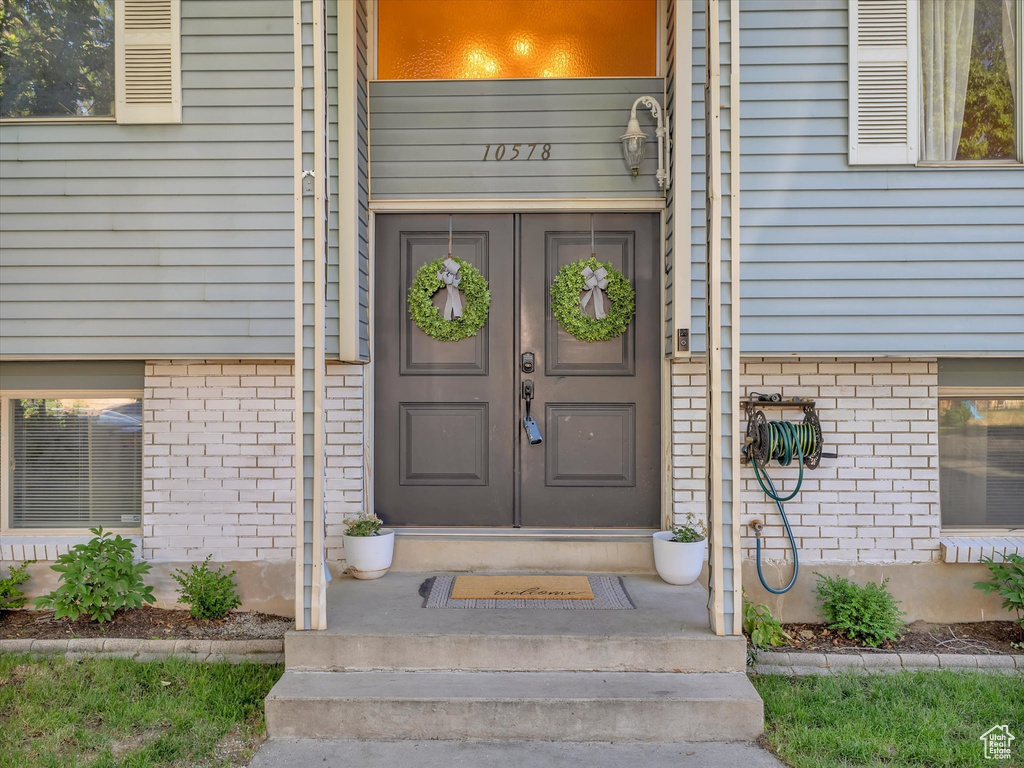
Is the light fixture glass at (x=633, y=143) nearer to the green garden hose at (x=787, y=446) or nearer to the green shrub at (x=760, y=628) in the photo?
the green garden hose at (x=787, y=446)

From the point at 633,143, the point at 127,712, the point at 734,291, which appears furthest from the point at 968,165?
the point at 127,712

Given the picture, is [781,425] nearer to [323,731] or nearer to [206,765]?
[323,731]

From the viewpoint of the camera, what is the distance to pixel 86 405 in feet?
14.0

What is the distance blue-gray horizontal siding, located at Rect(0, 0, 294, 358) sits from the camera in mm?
3904

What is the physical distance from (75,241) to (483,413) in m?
2.53

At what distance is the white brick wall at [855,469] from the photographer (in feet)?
13.0

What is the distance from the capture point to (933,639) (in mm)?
3734

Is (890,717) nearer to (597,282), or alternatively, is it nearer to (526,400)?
(526,400)

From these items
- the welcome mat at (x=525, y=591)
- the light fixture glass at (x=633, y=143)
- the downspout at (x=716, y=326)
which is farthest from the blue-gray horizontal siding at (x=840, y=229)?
the welcome mat at (x=525, y=591)

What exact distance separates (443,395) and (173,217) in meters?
1.84

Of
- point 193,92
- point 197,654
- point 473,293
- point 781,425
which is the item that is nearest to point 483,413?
point 473,293

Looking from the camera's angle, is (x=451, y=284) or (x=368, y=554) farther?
(x=451, y=284)

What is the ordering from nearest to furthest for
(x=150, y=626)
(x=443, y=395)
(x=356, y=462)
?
(x=150, y=626)
(x=356, y=462)
(x=443, y=395)

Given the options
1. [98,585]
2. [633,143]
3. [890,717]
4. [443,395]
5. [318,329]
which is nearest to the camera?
[890,717]
